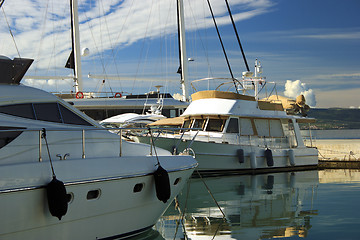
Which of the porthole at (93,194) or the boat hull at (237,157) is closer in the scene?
the porthole at (93,194)

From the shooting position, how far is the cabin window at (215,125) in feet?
58.2

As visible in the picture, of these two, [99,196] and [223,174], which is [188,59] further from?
[99,196]

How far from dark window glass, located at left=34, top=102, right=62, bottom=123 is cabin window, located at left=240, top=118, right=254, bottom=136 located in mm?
11665

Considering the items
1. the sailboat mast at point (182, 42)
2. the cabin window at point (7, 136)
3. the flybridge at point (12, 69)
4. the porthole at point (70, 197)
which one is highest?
the sailboat mast at point (182, 42)

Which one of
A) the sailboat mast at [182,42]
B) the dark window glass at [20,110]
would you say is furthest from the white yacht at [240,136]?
the dark window glass at [20,110]

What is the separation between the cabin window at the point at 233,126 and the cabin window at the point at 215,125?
31 cm

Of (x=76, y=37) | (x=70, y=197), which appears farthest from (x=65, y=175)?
(x=76, y=37)

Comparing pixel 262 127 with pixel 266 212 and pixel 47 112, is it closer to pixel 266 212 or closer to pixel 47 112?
pixel 266 212

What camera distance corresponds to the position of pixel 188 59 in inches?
1025

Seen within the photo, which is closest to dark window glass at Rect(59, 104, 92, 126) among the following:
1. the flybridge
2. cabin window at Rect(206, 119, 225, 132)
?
the flybridge

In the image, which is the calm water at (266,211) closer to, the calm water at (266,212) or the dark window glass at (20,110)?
the calm water at (266,212)

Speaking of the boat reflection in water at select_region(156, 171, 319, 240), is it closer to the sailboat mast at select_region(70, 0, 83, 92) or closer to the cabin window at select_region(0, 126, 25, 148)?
the cabin window at select_region(0, 126, 25, 148)

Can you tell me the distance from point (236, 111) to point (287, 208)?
7.46m

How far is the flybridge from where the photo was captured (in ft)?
23.9
